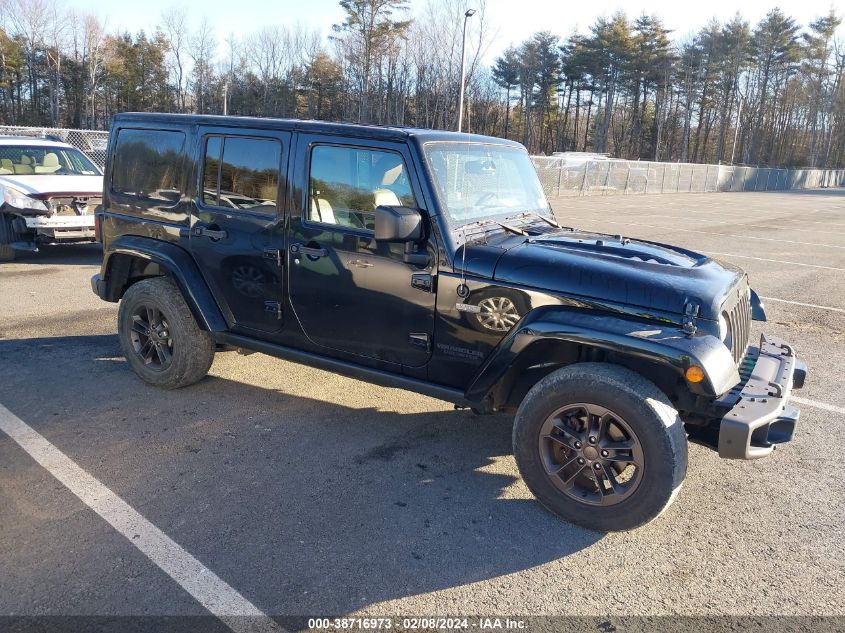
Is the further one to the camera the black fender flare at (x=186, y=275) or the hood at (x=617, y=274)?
the black fender flare at (x=186, y=275)

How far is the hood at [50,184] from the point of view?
9992 millimetres

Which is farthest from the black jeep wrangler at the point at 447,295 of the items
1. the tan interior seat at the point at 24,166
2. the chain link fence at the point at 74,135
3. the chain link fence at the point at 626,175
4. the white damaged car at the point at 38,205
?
the chain link fence at the point at 626,175

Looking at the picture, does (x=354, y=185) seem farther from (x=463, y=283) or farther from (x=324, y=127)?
(x=463, y=283)

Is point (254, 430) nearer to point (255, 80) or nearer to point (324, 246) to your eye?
point (324, 246)

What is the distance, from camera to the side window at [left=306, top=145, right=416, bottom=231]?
12.5 ft

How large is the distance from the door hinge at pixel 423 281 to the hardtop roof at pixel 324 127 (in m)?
0.78

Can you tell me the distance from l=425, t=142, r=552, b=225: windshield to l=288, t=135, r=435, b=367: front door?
8.2 inches

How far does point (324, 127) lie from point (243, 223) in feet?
2.83

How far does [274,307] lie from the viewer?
4.38 metres

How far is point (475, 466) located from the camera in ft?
13.2

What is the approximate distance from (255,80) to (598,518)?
67.4m

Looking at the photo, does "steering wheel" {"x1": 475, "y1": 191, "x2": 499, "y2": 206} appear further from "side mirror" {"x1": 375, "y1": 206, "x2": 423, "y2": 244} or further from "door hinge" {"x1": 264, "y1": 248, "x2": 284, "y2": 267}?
"door hinge" {"x1": 264, "y1": 248, "x2": 284, "y2": 267}

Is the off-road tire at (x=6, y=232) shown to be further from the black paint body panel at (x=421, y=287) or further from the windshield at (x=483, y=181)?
the windshield at (x=483, y=181)

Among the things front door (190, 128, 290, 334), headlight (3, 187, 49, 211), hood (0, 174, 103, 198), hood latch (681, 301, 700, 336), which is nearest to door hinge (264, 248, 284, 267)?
front door (190, 128, 290, 334)
